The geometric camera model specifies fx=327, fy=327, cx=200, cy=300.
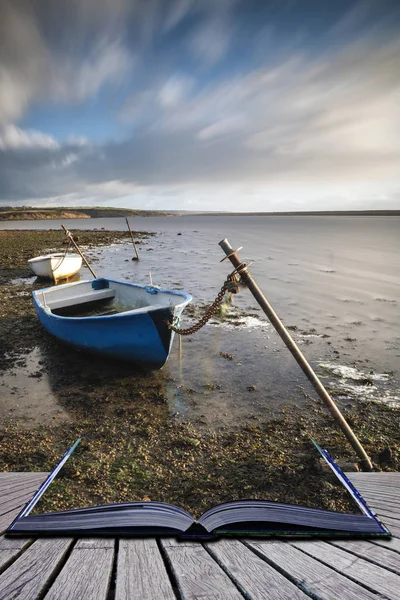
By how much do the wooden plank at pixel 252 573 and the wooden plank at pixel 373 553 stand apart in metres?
0.63

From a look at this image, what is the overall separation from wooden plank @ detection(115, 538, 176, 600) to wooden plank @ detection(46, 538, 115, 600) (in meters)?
0.07

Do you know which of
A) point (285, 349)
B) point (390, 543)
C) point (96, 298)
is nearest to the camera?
point (390, 543)

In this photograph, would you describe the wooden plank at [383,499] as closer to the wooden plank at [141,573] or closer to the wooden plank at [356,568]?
the wooden plank at [356,568]

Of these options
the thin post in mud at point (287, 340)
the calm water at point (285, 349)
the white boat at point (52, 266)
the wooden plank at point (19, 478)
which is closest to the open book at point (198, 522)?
the wooden plank at point (19, 478)

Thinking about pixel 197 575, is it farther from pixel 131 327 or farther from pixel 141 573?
pixel 131 327

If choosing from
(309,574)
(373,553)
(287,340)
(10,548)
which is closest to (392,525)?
(373,553)

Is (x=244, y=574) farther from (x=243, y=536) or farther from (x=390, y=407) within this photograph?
(x=390, y=407)

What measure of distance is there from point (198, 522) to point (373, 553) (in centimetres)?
125

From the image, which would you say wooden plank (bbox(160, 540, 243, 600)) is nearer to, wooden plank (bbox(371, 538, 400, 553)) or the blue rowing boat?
wooden plank (bbox(371, 538, 400, 553))

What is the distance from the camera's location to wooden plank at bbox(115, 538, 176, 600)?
1759 mm

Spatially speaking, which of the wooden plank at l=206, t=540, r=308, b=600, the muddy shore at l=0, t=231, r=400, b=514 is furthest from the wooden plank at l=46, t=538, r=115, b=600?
the muddy shore at l=0, t=231, r=400, b=514

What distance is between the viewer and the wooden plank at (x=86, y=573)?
1754mm

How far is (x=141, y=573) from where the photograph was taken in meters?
1.91

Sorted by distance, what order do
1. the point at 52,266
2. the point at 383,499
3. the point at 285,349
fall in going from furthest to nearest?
1. the point at 52,266
2. the point at 285,349
3. the point at 383,499
